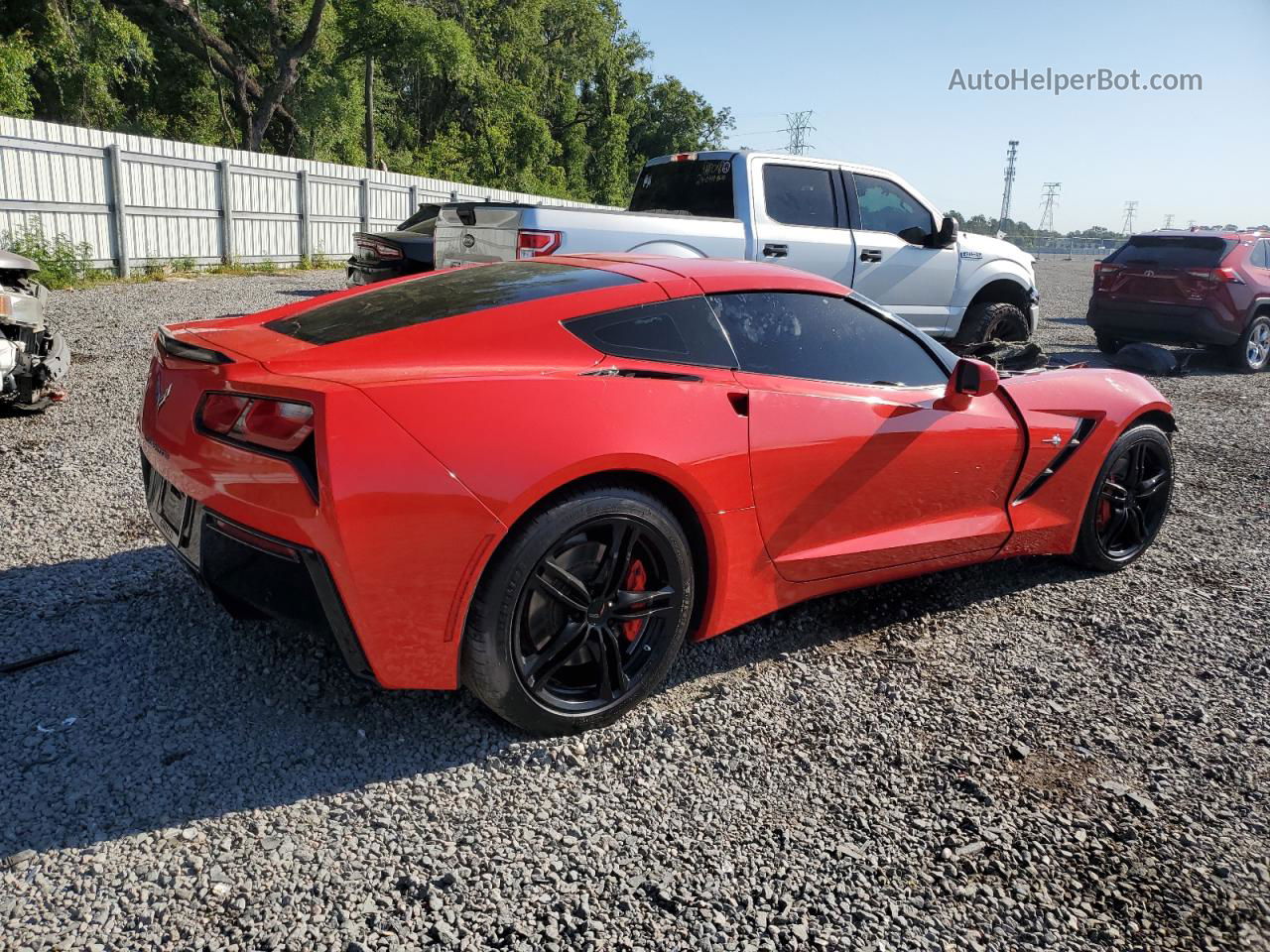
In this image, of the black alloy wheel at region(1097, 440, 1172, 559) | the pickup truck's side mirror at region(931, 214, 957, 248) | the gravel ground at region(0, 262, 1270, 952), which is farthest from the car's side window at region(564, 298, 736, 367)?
the pickup truck's side mirror at region(931, 214, 957, 248)

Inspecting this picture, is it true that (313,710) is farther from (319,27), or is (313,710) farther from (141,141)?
(319,27)

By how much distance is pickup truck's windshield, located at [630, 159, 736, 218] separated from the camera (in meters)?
8.00

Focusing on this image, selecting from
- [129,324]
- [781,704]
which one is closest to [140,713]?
[781,704]

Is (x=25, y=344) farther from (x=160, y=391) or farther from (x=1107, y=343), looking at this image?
(x=1107, y=343)

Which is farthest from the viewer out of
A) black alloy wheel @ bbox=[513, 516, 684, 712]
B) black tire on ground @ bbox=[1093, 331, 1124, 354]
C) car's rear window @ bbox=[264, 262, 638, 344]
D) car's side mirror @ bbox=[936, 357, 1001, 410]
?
black tire on ground @ bbox=[1093, 331, 1124, 354]

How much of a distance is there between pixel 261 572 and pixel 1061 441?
3.36 metres

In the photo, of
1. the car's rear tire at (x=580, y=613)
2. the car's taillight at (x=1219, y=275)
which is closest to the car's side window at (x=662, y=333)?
the car's rear tire at (x=580, y=613)

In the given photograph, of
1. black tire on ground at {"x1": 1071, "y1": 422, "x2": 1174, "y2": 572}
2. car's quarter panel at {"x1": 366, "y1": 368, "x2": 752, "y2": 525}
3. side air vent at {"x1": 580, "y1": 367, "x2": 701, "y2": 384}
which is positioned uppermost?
side air vent at {"x1": 580, "y1": 367, "x2": 701, "y2": 384}

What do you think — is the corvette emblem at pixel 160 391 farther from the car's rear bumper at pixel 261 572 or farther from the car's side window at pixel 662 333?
the car's side window at pixel 662 333

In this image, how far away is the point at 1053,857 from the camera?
249cm

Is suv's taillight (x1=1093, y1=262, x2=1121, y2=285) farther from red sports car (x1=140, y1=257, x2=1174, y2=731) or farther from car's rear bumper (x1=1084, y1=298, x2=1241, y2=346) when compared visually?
red sports car (x1=140, y1=257, x2=1174, y2=731)

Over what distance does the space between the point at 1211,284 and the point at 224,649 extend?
12.6m

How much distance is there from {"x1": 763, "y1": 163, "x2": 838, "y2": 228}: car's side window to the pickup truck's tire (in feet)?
6.89

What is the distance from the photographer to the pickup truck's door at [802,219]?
7.91 meters
